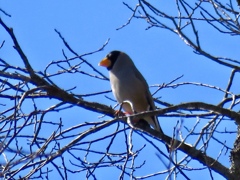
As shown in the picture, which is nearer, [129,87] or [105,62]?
[129,87]

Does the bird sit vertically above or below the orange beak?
below

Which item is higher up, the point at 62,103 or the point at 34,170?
the point at 62,103

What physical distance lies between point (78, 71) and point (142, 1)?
0.74 metres

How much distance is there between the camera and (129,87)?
6.38 metres

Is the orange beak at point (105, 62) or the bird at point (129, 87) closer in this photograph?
the bird at point (129, 87)

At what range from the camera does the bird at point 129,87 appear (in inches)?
243

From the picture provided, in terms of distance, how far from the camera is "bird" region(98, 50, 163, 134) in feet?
20.3

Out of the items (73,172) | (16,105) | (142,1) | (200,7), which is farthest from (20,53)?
(200,7)

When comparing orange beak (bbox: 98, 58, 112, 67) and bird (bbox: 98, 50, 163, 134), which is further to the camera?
orange beak (bbox: 98, 58, 112, 67)

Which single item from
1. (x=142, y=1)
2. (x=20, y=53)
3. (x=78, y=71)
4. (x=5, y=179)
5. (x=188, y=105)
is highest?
(x=142, y=1)

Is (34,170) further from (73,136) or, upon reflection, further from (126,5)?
(126,5)

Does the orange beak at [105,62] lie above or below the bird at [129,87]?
above

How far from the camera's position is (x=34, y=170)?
3.91 meters

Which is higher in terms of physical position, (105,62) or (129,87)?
(105,62)
